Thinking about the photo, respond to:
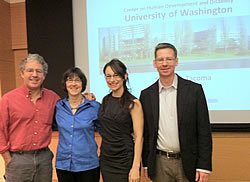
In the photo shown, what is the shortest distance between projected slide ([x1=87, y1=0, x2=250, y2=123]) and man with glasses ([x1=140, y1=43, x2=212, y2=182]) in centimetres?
104

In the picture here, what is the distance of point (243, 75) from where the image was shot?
8.96 ft

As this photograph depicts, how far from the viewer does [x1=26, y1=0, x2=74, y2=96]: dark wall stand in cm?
330

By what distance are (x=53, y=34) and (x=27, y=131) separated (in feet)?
5.47

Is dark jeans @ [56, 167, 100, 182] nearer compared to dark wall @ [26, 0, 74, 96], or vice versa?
dark jeans @ [56, 167, 100, 182]

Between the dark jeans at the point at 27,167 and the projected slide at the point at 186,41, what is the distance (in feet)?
4.15

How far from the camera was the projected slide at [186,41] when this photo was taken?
2744 millimetres

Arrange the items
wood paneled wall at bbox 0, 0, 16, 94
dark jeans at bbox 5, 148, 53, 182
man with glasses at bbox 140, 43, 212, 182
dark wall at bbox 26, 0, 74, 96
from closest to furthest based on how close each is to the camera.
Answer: man with glasses at bbox 140, 43, 212, 182 < dark jeans at bbox 5, 148, 53, 182 < dark wall at bbox 26, 0, 74, 96 < wood paneled wall at bbox 0, 0, 16, 94

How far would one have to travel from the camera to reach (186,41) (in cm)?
291

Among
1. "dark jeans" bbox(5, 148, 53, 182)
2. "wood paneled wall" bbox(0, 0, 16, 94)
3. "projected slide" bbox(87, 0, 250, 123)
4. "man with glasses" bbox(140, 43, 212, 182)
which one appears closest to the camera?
"man with glasses" bbox(140, 43, 212, 182)

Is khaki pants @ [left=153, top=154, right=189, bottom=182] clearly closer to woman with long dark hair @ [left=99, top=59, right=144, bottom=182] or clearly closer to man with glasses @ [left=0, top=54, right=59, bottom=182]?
woman with long dark hair @ [left=99, top=59, right=144, bottom=182]

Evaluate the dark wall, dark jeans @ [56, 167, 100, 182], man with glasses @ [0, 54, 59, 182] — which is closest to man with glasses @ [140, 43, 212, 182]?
dark jeans @ [56, 167, 100, 182]

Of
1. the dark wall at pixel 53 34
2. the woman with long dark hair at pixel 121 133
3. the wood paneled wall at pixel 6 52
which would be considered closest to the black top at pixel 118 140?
the woman with long dark hair at pixel 121 133

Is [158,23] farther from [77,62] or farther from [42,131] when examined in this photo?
[42,131]

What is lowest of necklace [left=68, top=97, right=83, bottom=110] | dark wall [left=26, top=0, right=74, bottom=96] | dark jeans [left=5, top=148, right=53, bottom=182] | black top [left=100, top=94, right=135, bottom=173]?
dark jeans [left=5, top=148, right=53, bottom=182]
